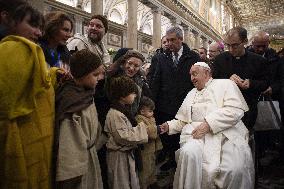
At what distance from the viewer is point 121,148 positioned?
2.73 meters

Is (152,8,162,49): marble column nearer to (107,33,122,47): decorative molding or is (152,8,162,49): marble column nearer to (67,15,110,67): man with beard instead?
(107,33,122,47): decorative molding

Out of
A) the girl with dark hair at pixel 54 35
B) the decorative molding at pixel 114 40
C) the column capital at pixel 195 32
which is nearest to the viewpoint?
the girl with dark hair at pixel 54 35

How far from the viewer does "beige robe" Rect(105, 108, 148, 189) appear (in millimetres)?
2688

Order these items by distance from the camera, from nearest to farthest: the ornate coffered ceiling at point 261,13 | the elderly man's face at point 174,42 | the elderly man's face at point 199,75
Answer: the elderly man's face at point 199,75 < the elderly man's face at point 174,42 < the ornate coffered ceiling at point 261,13

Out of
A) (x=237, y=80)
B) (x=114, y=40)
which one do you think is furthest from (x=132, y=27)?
(x=237, y=80)

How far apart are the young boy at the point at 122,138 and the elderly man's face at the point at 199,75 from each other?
1.01 meters

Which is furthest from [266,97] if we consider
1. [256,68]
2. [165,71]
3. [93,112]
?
[93,112]

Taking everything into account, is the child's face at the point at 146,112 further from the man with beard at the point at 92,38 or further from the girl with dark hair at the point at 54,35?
the girl with dark hair at the point at 54,35

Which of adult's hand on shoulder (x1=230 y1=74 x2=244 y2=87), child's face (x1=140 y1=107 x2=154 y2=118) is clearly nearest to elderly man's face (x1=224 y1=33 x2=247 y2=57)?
adult's hand on shoulder (x1=230 y1=74 x2=244 y2=87)

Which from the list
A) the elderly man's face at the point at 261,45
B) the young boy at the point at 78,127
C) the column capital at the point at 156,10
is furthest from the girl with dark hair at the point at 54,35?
the column capital at the point at 156,10

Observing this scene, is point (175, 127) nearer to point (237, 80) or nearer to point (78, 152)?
point (237, 80)

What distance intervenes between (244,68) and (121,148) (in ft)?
7.15

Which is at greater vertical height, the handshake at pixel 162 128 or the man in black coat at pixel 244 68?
the man in black coat at pixel 244 68

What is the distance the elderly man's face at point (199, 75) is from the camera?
3520 millimetres
